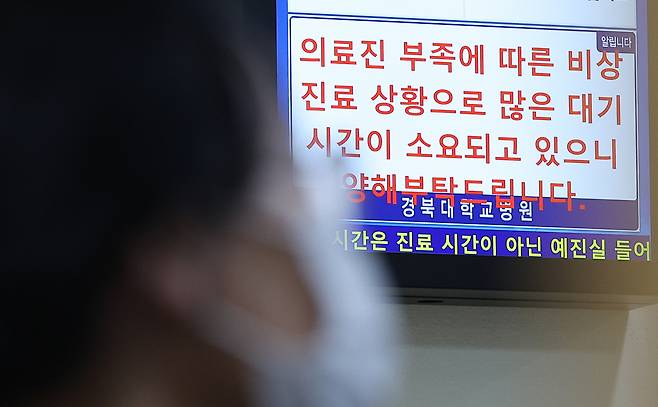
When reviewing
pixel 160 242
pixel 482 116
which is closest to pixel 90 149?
pixel 160 242

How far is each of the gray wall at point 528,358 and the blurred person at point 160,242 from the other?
760 mm

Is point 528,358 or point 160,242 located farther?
point 528,358

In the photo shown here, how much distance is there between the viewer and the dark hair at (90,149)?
14 cm

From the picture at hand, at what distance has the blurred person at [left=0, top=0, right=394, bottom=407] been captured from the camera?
0.14 metres

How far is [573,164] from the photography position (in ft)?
3.05

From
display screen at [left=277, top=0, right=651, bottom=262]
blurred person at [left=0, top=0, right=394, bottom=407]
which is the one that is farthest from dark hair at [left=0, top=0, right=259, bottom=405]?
display screen at [left=277, top=0, right=651, bottom=262]

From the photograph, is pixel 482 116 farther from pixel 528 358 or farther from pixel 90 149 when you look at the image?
pixel 90 149

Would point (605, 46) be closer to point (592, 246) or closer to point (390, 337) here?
point (592, 246)

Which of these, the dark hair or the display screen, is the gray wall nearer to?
the display screen

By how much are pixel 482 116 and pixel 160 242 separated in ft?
2.62

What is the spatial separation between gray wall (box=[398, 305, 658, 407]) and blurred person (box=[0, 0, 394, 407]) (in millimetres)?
760

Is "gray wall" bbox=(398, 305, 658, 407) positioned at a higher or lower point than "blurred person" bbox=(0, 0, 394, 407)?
lower

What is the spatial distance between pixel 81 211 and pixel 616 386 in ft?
2.81

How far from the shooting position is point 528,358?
36.7 inches
